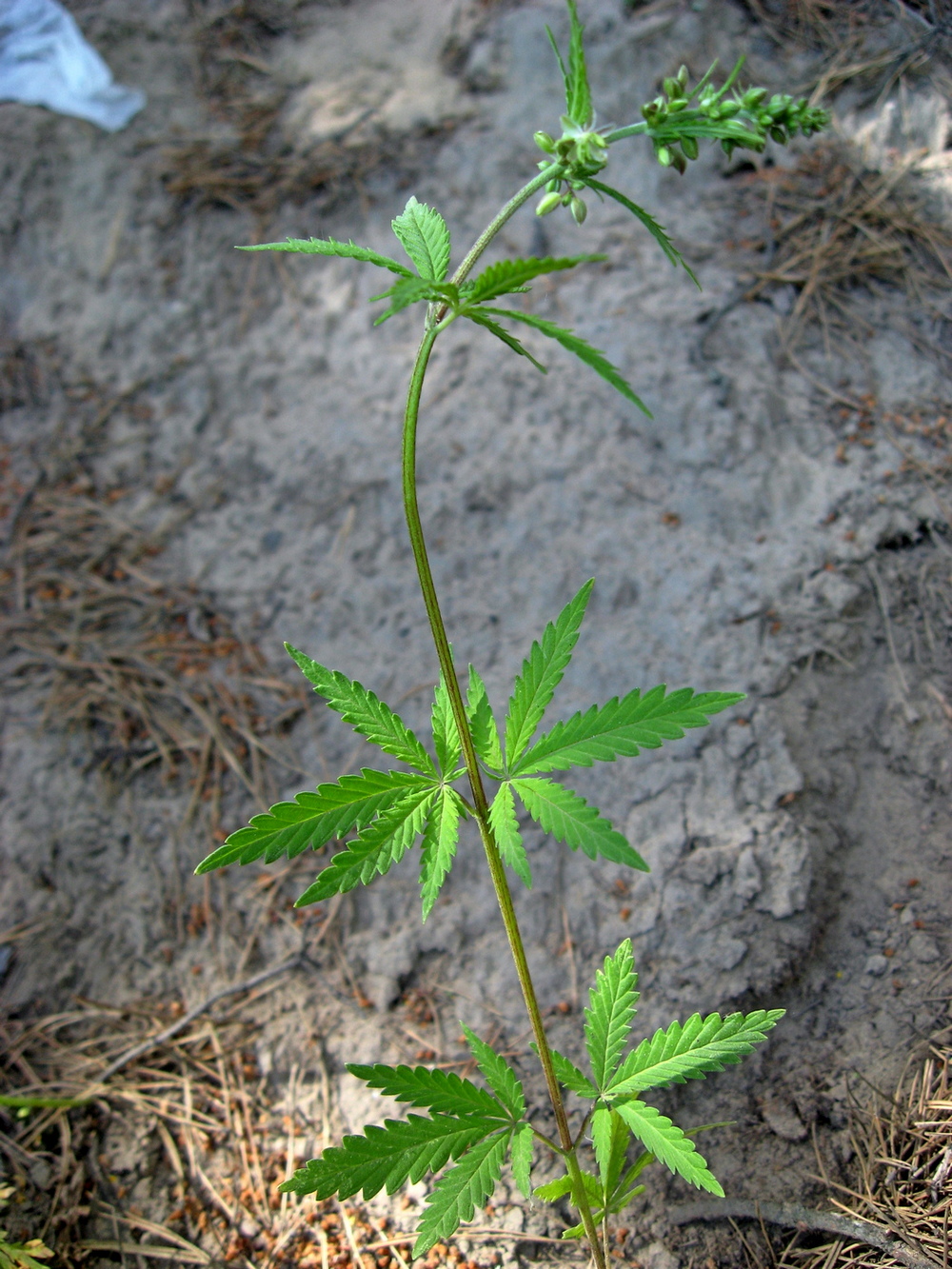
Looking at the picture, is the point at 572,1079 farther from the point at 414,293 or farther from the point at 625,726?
the point at 414,293

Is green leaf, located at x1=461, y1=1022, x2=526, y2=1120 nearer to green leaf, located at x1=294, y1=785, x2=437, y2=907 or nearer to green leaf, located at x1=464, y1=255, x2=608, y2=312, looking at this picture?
green leaf, located at x1=294, y1=785, x2=437, y2=907

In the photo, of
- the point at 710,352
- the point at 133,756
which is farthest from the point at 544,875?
the point at 710,352

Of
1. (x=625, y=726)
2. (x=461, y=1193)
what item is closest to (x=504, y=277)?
(x=625, y=726)

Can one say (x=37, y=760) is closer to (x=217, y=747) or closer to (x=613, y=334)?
(x=217, y=747)

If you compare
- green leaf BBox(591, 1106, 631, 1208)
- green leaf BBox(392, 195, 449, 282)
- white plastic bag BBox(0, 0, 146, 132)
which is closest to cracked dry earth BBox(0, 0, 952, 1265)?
white plastic bag BBox(0, 0, 146, 132)

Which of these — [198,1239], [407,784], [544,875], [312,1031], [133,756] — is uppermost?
[407,784]

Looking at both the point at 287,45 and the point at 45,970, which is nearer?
the point at 45,970
